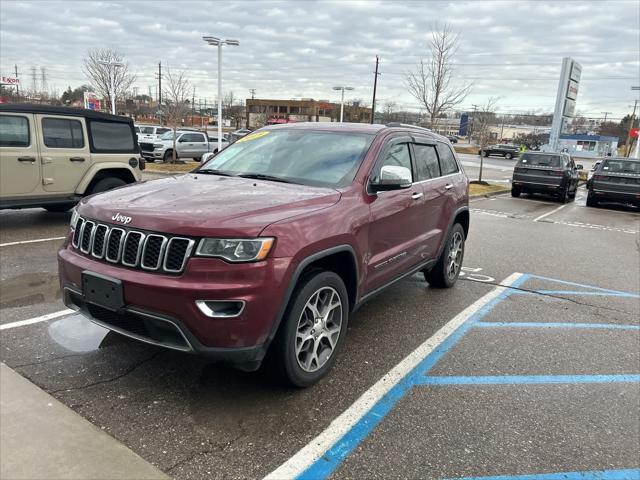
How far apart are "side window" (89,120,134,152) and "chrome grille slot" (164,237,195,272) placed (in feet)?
22.1

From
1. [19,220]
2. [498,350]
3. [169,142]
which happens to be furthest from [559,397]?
[169,142]

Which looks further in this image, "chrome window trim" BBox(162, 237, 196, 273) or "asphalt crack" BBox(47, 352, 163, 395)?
"asphalt crack" BBox(47, 352, 163, 395)

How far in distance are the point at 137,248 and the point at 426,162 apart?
324 cm

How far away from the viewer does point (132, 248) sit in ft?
9.48

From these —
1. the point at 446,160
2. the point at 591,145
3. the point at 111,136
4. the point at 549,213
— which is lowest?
the point at 549,213

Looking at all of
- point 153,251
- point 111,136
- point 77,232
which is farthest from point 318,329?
point 111,136

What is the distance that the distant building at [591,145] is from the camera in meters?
77.0

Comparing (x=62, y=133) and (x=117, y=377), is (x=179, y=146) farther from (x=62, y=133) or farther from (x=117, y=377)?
(x=117, y=377)

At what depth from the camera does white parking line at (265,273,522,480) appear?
2.60 m

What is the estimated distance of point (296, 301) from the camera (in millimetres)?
3049

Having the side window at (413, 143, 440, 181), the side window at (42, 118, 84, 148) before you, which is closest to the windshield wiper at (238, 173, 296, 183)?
the side window at (413, 143, 440, 181)

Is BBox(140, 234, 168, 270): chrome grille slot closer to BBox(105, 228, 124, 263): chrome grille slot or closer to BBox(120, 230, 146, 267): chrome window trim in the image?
BBox(120, 230, 146, 267): chrome window trim

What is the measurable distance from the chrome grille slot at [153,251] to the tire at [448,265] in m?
3.62

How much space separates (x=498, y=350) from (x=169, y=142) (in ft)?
67.3
